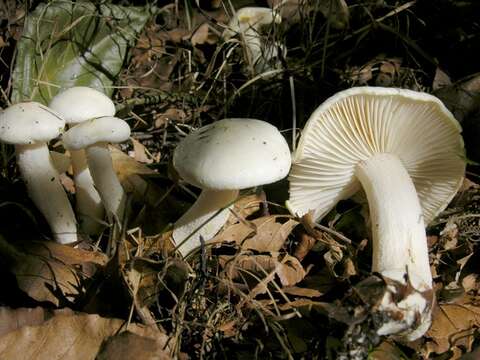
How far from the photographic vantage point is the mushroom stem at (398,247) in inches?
66.0

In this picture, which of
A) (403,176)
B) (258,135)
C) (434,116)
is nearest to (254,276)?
(258,135)

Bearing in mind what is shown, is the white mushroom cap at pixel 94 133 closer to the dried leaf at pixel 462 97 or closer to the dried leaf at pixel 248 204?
the dried leaf at pixel 248 204

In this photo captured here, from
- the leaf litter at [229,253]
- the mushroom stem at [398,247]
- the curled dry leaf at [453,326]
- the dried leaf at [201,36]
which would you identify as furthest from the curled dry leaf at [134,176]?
the curled dry leaf at [453,326]

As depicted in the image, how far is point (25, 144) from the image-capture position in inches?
78.8

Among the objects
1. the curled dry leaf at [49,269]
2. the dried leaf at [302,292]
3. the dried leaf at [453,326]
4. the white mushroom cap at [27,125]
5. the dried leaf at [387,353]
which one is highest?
the white mushroom cap at [27,125]

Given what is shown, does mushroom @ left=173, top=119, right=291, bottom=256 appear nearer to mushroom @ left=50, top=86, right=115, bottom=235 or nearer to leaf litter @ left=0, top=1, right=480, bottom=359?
leaf litter @ left=0, top=1, right=480, bottom=359

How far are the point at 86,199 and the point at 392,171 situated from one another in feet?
4.11

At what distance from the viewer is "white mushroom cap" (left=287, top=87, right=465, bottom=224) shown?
1896 millimetres

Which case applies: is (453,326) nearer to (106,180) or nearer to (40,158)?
(106,180)

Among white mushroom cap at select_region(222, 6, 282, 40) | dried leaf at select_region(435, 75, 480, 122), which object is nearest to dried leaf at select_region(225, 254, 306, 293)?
dried leaf at select_region(435, 75, 480, 122)

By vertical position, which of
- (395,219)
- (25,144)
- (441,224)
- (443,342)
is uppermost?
(25,144)

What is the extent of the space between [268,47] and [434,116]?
117 centimetres

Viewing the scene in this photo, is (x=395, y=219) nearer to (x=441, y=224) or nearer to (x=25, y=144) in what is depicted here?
(x=441, y=224)

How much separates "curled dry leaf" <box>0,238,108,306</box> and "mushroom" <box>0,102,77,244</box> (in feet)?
0.43
